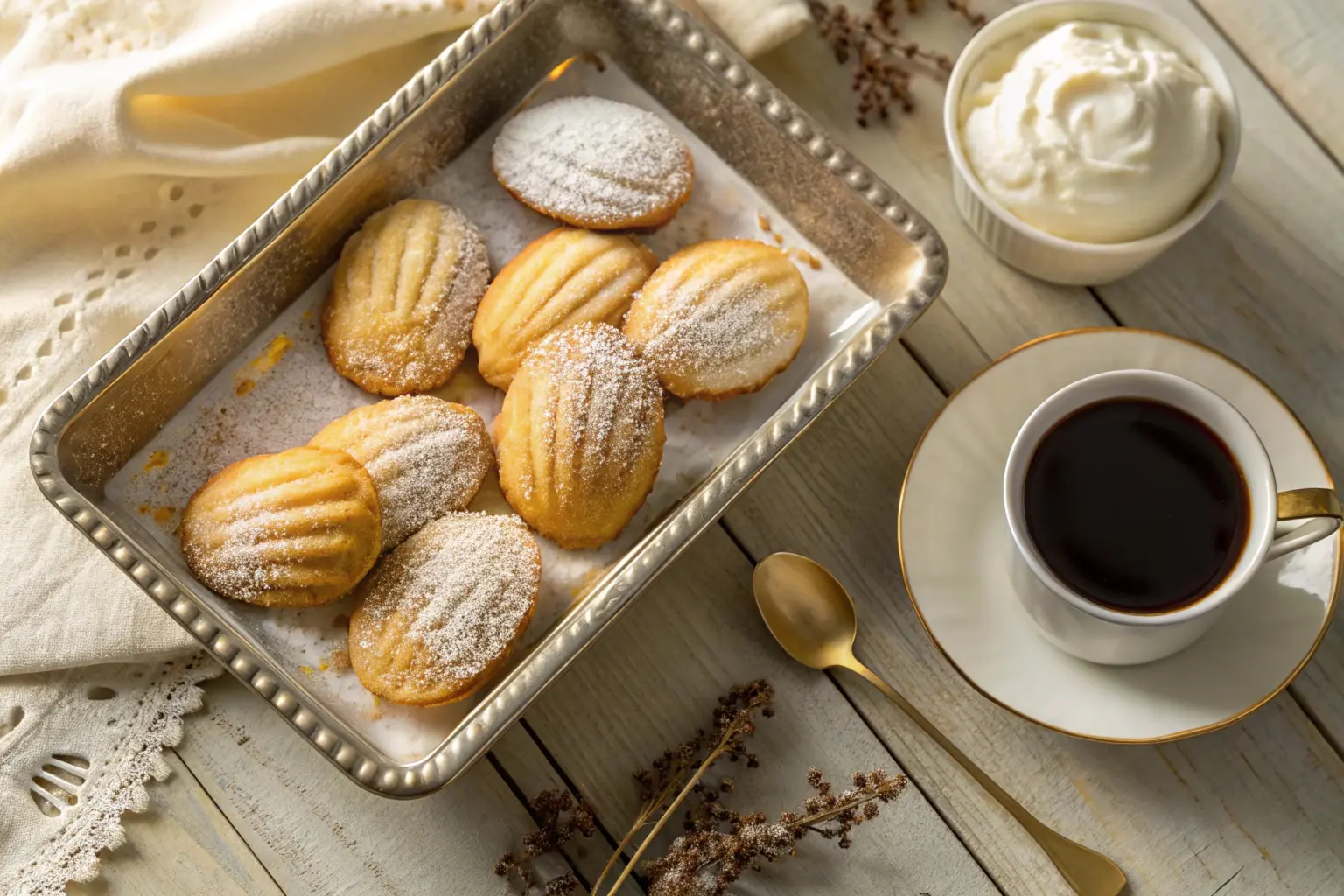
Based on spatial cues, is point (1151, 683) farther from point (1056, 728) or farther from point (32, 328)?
point (32, 328)

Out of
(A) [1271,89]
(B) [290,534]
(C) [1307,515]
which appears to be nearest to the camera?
(C) [1307,515]

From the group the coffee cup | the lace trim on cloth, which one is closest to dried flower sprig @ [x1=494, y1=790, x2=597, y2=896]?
the lace trim on cloth

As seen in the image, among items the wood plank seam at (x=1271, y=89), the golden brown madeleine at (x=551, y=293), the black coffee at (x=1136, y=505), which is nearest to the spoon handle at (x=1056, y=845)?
the black coffee at (x=1136, y=505)

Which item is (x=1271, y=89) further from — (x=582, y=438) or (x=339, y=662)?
(x=339, y=662)

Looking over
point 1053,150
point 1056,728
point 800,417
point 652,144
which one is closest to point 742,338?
point 800,417

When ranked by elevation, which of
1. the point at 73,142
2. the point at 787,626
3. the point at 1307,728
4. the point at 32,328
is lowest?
the point at 1307,728

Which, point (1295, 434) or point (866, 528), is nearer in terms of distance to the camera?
point (1295, 434)

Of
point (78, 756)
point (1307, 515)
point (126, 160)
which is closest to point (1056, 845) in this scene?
point (1307, 515)
